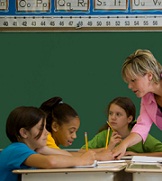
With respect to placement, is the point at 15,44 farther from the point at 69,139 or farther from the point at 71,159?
the point at 71,159

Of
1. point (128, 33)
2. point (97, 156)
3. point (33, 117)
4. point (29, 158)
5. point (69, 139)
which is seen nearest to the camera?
point (29, 158)

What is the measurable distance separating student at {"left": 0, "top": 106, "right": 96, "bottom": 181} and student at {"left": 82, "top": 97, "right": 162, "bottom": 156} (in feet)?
3.02

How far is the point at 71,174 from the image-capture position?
1.79m

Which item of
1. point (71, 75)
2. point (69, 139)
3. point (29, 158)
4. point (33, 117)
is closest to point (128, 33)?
point (71, 75)

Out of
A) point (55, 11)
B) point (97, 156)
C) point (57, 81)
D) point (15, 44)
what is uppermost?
point (55, 11)

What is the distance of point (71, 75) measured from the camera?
346 cm

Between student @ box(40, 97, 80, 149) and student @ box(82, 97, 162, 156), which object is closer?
student @ box(40, 97, 80, 149)

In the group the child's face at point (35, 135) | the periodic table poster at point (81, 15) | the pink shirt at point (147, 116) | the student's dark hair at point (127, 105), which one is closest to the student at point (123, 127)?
the student's dark hair at point (127, 105)

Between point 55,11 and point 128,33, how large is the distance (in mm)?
568

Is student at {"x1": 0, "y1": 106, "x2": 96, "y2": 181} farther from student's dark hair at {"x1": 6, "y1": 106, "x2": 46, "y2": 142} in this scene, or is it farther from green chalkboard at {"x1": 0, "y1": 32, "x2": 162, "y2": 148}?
green chalkboard at {"x1": 0, "y1": 32, "x2": 162, "y2": 148}

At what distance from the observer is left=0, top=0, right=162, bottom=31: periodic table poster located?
3404mm

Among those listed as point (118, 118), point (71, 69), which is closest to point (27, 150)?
point (118, 118)

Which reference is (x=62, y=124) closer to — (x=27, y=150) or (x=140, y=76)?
(x=140, y=76)

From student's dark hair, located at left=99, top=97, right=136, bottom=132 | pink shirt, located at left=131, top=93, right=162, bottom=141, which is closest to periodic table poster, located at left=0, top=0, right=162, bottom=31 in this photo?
student's dark hair, located at left=99, top=97, right=136, bottom=132
